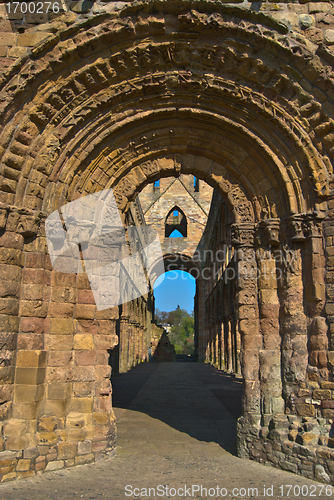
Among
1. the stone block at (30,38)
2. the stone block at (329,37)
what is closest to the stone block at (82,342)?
the stone block at (30,38)

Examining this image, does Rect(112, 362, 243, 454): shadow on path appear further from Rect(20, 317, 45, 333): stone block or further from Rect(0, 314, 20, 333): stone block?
Rect(0, 314, 20, 333): stone block

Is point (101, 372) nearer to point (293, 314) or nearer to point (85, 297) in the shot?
point (85, 297)

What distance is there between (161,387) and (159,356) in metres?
18.5

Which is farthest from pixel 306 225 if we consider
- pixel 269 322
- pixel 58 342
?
A: pixel 58 342

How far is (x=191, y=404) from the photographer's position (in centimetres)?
819

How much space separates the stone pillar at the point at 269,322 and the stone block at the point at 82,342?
7.53ft

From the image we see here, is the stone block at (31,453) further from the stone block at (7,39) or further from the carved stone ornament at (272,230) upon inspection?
the stone block at (7,39)

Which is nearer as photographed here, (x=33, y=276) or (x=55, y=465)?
(x=55, y=465)

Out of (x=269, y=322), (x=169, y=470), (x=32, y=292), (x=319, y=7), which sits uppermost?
(x=319, y=7)

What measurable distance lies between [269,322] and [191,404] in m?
3.99

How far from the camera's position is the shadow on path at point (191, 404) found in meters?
6.05

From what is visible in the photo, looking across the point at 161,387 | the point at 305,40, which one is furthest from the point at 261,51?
the point at 161,387

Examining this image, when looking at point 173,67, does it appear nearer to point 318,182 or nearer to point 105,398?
point 318,182

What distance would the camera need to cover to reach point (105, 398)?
4.95 meters
